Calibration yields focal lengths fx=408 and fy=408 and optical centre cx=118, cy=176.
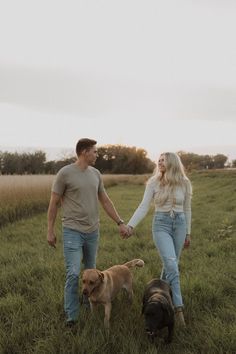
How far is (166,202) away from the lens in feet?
17.6

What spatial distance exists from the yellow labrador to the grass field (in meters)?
Result: 0.19

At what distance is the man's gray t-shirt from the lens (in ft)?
16.9

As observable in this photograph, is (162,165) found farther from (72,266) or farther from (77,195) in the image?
(72,266)

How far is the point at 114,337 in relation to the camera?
4.41 meters

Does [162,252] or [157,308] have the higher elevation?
[162,252]

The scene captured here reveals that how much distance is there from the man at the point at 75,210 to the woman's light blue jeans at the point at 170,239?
840 millimetres

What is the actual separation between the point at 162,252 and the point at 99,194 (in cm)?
121

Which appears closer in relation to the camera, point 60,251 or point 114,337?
point 114,337

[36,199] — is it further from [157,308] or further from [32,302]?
[157,308]

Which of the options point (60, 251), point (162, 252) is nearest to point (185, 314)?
point (162, 252)

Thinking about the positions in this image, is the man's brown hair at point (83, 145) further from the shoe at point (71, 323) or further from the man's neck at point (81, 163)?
the shoe at point (71, 323)

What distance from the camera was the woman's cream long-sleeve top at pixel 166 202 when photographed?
535 centimetres

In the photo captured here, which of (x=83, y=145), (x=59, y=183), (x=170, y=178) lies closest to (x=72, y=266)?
(x=59, y=183)

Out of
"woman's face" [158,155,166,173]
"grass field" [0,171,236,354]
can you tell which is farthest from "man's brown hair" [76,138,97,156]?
"grass field" [0,171,236,354]
